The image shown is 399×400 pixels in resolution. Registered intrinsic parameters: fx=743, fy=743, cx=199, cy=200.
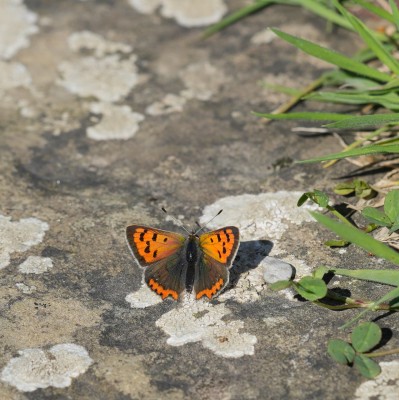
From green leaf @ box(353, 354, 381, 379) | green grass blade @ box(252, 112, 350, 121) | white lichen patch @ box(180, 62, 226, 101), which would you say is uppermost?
green grass blade @ box(252, 112, 350, 121)

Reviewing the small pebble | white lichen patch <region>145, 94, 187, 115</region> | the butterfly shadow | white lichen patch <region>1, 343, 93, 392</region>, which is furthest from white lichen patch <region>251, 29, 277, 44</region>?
white lichen patch <region>1, 343, 93, 392</region>

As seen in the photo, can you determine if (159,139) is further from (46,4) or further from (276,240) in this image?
(46,4)

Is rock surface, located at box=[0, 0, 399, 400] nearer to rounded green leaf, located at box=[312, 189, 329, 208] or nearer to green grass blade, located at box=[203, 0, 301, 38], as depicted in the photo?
green grass blade, located at box=[203, 0, 301, 38]

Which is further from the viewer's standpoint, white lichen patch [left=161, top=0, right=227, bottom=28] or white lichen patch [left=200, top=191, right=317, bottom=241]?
white lichen patch [left=161, top=0, right=227, bottom=28]

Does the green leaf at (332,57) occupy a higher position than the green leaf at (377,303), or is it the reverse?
the green leaf at (332,57)

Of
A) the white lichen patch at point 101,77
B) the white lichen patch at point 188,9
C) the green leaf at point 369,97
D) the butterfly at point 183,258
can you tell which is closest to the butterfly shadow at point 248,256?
the butterfly at point 183,258

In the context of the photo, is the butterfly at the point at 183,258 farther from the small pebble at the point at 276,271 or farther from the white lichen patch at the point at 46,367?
the white lichen patch at the point at 46,367
